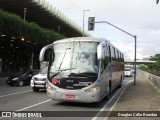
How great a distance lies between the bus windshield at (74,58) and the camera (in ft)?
49.9

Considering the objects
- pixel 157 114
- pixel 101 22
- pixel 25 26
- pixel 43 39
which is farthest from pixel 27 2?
pixel 157 114

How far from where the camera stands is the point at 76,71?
1516 cm

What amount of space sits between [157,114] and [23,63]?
7861 centimetres

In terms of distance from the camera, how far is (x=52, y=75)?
602 inches

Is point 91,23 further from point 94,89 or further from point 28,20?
point 28,20

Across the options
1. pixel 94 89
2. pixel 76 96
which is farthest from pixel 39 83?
pixel 94 89

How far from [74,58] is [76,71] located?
64 centimetres

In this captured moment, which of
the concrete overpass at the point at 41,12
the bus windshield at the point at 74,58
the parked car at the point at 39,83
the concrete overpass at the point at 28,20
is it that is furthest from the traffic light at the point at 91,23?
the concrete overpass at the point at 41,12

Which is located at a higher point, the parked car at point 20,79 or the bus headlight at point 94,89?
the bus headlight at point 94,89

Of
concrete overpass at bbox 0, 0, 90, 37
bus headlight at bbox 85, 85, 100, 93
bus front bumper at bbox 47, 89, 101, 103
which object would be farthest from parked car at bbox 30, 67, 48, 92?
concrete overpass at bbox 0, 0, 90, 37

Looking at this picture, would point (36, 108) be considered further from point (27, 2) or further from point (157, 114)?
point (27, 2)

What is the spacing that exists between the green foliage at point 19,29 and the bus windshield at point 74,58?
27.4m

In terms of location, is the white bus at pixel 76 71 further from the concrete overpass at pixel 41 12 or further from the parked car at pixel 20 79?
the concrete overpass at pixel 41 12

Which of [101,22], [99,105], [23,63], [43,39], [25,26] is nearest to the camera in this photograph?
[99,105]
